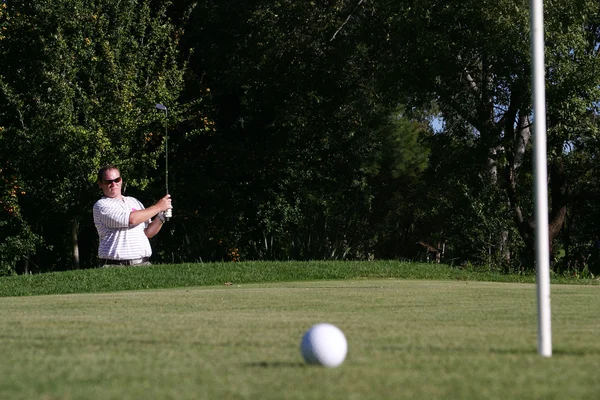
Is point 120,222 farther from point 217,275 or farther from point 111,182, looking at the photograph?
point 217,275

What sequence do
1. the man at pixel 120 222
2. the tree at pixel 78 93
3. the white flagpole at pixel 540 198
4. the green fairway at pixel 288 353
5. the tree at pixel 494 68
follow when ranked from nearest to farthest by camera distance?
the green fairway at pixel 288 353 < the white flagpole at pixel 540 198 < the man at pixel 120 222 < the tree at pixel 494 68 < the tree at pixel 78 93

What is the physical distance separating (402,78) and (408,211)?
40.1 feet

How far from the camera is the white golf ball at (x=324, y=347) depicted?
4426mm

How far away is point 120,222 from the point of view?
12.9 meters

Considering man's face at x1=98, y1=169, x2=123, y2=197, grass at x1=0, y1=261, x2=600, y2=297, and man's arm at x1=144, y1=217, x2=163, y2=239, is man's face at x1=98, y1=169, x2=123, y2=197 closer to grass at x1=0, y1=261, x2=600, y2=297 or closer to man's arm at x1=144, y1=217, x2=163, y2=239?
man's arm at x1=144, y1=217, x2=163, y2=239

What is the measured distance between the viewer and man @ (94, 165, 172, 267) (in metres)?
12.8

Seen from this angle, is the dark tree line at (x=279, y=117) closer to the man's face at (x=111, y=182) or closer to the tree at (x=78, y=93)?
the tree at (x=78, y=93)

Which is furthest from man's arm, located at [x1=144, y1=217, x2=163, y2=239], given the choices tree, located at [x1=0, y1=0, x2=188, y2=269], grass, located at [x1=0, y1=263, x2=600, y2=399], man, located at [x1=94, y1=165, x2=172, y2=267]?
tree, located at [x1=0, y1=0, x2=188, y2=269]

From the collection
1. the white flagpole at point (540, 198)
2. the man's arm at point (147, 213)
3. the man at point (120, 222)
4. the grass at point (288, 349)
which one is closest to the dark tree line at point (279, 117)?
the man at point (120, 222)

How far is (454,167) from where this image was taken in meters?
23.4

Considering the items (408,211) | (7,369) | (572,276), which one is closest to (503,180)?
(572,276)

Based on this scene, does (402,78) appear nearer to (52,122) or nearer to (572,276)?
(572,276)

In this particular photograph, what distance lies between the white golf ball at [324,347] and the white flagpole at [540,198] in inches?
42.8

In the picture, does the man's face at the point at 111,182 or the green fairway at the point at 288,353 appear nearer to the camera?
the green fairway at the point at 288,353
